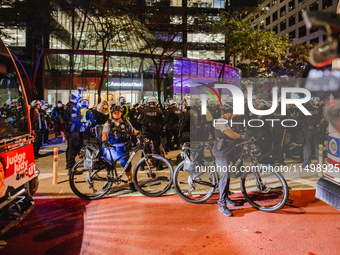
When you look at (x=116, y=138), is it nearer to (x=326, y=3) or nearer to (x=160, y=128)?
(x=160, y=128)

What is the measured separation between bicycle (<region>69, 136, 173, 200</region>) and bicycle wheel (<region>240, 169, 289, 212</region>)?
1576 mm

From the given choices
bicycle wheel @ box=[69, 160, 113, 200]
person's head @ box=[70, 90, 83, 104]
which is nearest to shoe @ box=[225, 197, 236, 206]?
bicycle wheel @ box=[69, 160, 113, 200]

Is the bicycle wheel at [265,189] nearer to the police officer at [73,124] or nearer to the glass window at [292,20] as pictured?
the police officer at [73,124]

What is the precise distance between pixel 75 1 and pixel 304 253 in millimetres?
20162

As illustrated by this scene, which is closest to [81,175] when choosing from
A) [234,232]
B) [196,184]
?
[196,184]

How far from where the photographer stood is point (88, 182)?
582cm

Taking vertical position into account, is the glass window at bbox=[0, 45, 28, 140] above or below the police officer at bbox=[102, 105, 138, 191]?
above

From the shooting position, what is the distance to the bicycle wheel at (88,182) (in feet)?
18.9

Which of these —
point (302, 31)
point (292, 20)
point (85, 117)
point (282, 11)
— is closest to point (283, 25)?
point (282, 11)

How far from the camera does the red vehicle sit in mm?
3648

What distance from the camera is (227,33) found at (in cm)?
2292

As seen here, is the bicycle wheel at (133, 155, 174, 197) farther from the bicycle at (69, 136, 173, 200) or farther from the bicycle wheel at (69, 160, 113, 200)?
the bicycle wheel at (69, 160, 113, 200)

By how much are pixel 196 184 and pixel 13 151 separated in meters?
3.36

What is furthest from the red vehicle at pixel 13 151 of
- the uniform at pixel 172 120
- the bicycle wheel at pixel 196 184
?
the uniform at pixel 172 120
